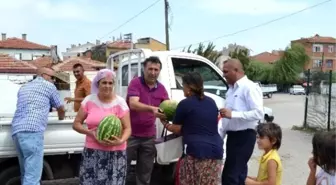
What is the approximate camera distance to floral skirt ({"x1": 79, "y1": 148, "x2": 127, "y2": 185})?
409cm

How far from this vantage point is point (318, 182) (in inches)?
110

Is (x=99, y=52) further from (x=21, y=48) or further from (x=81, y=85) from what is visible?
(x=81, y=85)

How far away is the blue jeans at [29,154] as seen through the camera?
4.41 metres

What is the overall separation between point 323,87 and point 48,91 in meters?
9.71

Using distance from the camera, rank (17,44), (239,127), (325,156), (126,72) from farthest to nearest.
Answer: (17,44), (126,72), (239,127), (325,156)

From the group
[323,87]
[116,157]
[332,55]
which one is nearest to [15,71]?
[323,87]

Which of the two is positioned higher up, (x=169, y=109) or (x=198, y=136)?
(x=169, y=109)

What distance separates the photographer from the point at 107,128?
12.7 feet

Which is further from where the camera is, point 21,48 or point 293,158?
point 21,48

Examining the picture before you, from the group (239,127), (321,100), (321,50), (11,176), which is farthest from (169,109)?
(321,50)

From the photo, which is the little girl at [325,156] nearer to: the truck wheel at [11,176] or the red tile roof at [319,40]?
the truck wheel at [11,176]

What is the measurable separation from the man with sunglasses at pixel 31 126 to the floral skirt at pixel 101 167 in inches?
25.8

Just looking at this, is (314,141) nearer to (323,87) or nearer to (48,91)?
(48,91)

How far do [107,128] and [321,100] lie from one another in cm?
1000
